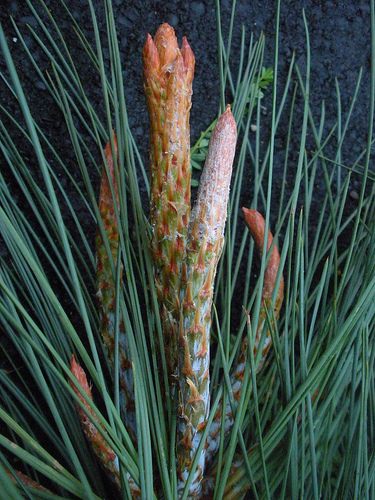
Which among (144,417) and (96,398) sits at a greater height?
(144,417)

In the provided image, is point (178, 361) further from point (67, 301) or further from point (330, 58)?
point (330, 58)

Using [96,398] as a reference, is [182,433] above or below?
above

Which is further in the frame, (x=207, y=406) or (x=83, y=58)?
(x=83, y=58)

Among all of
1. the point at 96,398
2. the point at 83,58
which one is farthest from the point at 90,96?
the point at 96,398

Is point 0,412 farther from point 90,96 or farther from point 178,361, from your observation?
point 90,96

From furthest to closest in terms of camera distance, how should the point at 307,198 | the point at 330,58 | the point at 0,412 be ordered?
the point at 330,58, the point at 307,198, the point at 0,412

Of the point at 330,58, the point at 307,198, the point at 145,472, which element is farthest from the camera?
the point at 330,58

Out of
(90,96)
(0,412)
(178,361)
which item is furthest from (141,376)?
(90,96)

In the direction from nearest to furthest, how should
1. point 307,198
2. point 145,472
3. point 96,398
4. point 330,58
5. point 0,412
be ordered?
1. point 0,412
2. point 145,472
3. point 307,198
4. point 96,398
5. point 330,58

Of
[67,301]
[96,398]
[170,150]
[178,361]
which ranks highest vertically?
[170,150]
